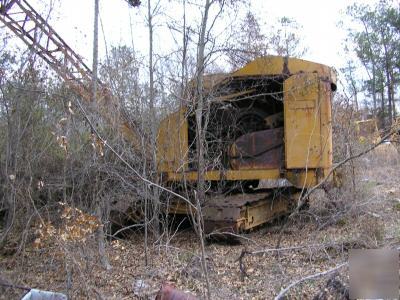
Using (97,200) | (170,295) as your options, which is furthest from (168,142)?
(170,295)

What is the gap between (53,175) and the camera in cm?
678

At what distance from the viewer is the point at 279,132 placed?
9.35 m

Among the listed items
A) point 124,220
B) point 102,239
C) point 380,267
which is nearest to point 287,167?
point 124,220

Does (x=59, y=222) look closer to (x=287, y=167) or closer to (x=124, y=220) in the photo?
(x=124, y=220)

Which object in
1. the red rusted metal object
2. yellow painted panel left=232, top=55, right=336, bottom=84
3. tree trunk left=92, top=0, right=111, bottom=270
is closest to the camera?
the red rusted metal object

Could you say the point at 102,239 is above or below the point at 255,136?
below

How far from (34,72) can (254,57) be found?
3427mm

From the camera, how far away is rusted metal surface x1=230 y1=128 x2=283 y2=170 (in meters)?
9.31

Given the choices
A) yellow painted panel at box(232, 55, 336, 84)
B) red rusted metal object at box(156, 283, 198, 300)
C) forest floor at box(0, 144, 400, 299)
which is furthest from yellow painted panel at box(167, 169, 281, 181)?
red rusted metal object at box(156, 283, 198, 300)

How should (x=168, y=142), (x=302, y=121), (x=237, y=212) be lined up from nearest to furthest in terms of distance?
(x=168, y=142) → (x=237, y=212) → (x=302, y=121)

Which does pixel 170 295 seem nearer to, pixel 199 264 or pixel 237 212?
pixel 199 264

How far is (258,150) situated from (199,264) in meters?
3.21

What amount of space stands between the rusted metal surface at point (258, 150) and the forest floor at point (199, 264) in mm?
1195

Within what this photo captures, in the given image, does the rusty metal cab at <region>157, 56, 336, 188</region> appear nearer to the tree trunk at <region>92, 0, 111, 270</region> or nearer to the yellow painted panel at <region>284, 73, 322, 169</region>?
the yellow painted panel at <region>284, 73, 322, 169</region>
